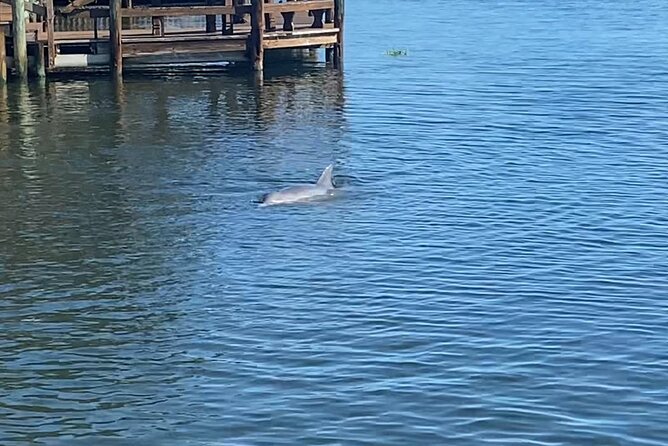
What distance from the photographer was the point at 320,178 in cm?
2088

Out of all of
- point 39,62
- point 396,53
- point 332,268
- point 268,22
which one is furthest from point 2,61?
point 332,268

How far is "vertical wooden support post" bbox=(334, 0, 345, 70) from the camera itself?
35.1 meters

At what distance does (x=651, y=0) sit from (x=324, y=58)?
97.0ft

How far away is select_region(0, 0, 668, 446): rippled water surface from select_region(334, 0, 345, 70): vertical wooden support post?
3.69 meters

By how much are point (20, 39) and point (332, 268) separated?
635 inches

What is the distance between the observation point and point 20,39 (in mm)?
30344

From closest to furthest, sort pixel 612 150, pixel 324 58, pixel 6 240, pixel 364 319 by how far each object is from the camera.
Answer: pixel 364 319, pixel 6 240, pixel 612 150, pixel 324 58

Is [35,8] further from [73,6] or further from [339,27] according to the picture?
[339,27]

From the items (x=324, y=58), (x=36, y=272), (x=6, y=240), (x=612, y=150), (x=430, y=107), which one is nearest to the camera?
(x=36, y=272)

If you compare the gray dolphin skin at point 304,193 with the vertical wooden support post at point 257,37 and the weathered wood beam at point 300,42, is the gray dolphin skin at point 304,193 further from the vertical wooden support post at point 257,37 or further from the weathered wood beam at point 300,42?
the weathered wood beam at point 300,42

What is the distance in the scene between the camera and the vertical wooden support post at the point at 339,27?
3512 cm

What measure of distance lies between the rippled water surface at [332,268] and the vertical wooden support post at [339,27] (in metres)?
3.69

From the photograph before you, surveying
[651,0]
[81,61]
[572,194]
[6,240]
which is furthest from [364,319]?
[651,0]

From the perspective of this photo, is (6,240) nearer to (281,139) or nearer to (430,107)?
(281,139)
